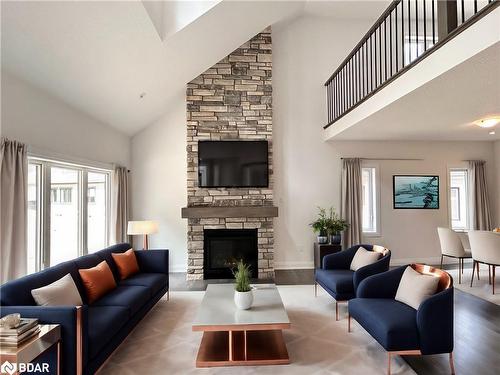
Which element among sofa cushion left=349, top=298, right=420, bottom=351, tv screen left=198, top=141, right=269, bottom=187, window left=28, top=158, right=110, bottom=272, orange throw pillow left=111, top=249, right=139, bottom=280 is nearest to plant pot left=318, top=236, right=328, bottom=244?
tv screen left=198, top=141, right=269, bottom=187

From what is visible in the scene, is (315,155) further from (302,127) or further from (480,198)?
(480,198)

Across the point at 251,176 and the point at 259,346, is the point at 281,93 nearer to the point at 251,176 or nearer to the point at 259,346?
the point at 251,176

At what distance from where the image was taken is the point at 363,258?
3.94m

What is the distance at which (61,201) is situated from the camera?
4246 millimetres

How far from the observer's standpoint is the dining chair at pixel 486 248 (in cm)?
448

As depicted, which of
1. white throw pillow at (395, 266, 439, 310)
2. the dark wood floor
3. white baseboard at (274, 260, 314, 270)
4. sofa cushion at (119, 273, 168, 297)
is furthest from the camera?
white baseboard at (274, 260, 314, 270)

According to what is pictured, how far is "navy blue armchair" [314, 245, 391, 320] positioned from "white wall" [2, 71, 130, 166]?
3.81 metres

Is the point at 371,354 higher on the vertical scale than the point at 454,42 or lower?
lower

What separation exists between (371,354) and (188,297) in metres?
2.72

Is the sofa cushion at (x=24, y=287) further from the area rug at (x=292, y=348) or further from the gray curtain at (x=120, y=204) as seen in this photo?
the gray curtain at (x=120, y=204)

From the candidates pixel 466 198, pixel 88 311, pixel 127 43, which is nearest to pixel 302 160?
pixel 466 198

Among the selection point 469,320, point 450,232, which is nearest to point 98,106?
point 469,320

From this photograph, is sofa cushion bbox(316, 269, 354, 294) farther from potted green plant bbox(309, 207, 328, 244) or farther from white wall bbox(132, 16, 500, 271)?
white wall bbox(132, 16, 500, 271)

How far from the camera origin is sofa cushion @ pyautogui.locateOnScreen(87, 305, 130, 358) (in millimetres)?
2312
